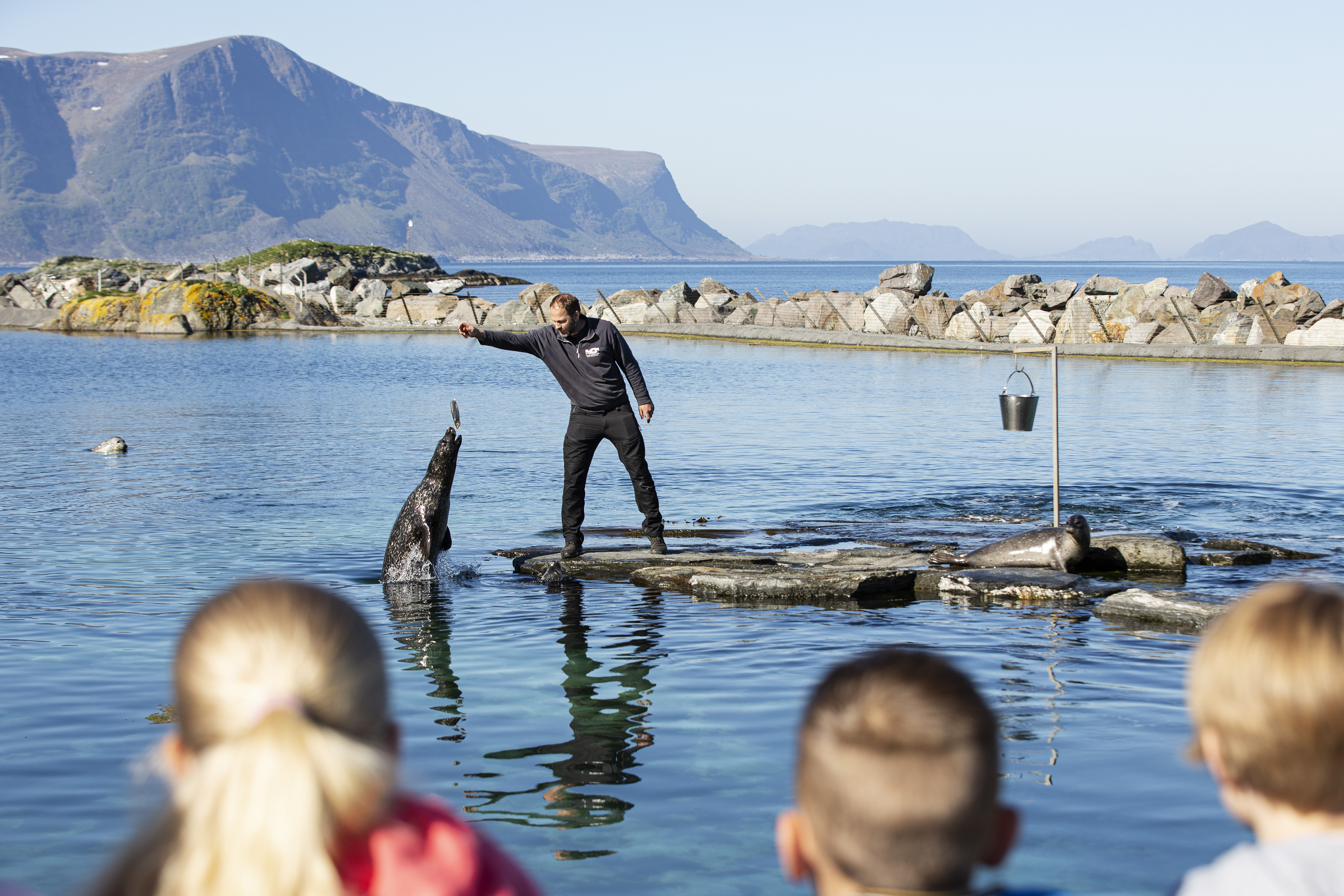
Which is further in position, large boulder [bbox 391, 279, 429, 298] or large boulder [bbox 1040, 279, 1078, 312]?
large boulder [bbox 391, 279, 429, 298]

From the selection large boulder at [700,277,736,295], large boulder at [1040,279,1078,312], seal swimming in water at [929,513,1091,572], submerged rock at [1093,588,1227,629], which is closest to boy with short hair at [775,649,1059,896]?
submerged rock at [1093,588,1227,629]

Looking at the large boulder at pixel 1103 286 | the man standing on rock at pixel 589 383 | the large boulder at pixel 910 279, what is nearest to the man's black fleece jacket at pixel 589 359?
the man standing on rock at pixel 589 383

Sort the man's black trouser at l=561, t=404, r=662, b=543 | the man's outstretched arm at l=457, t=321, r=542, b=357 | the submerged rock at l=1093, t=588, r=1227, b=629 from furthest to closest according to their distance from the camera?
the man's black trouser at l=561, t=404, r=662, b=543 → the man's outstretched arm at l=457, t=321, r=542, b=357 → the submerged rock at l=1093, t=588, r=1227, b=629

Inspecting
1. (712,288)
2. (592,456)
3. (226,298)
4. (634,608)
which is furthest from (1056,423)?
(226,298)

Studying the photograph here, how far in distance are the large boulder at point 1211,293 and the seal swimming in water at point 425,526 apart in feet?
103

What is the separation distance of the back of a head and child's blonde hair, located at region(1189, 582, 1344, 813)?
0.36 m

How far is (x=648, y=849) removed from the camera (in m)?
4.39

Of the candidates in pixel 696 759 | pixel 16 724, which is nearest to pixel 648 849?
pixel 696 759

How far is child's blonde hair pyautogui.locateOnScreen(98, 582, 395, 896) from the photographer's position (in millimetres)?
1502

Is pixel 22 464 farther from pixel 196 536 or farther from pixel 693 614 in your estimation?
pixel 693 614

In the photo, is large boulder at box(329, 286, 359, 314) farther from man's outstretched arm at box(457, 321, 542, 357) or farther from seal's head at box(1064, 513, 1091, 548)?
seal's head at box(1064, 513, 1091, 548)

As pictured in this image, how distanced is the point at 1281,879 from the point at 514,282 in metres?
106

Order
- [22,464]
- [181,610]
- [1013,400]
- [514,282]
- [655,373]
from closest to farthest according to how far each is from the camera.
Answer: [181,610]
[1013,400]
[22,464]
[655,373]
[514,282]

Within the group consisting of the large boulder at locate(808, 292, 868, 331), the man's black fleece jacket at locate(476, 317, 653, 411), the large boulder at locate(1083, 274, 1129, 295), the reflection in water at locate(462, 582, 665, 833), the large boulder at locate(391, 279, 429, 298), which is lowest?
the reflection in water at locate(462, 582, 665, 833)
